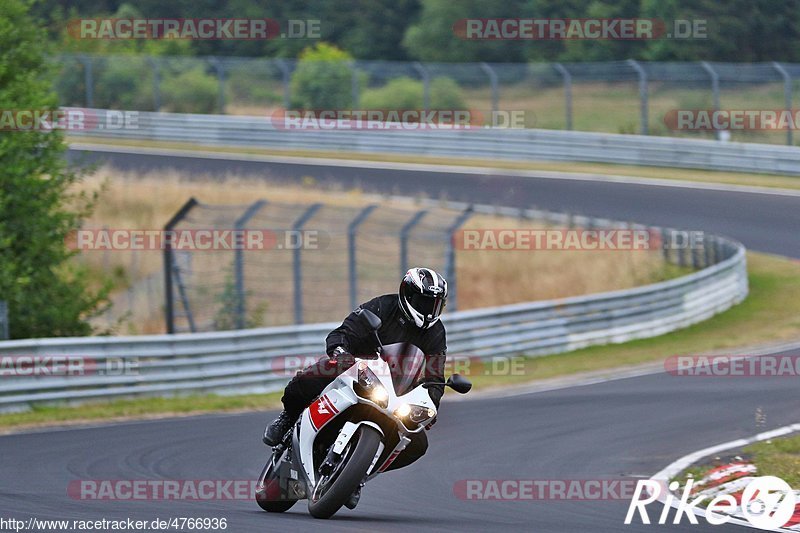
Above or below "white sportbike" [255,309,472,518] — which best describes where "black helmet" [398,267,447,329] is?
above

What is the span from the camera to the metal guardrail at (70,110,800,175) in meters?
30.1

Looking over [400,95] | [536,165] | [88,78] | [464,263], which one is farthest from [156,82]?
[464,263]

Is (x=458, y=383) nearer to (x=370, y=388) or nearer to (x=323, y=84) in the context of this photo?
(x=370, y=388)

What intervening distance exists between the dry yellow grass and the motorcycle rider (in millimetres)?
12101

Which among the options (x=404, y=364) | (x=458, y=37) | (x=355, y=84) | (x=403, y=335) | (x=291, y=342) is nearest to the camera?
(x=404, y=364)

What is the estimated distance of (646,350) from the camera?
58.3 feet

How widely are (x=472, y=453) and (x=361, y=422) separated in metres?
4.16

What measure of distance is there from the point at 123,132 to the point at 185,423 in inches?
998

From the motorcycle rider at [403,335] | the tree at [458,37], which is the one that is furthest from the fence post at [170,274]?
the tree at [458,37]

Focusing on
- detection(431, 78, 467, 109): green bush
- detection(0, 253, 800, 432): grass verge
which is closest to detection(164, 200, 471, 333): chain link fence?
detection(0, 253, 800, 432): grass verge

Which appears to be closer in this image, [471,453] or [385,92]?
[471,453]

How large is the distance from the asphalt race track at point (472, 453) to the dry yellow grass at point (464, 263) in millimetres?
6045

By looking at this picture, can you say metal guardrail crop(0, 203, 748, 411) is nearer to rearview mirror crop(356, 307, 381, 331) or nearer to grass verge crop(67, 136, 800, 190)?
rearview mirror crop(356, 307, 381, 331)

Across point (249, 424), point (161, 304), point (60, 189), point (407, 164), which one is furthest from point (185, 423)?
point (407, 164)
